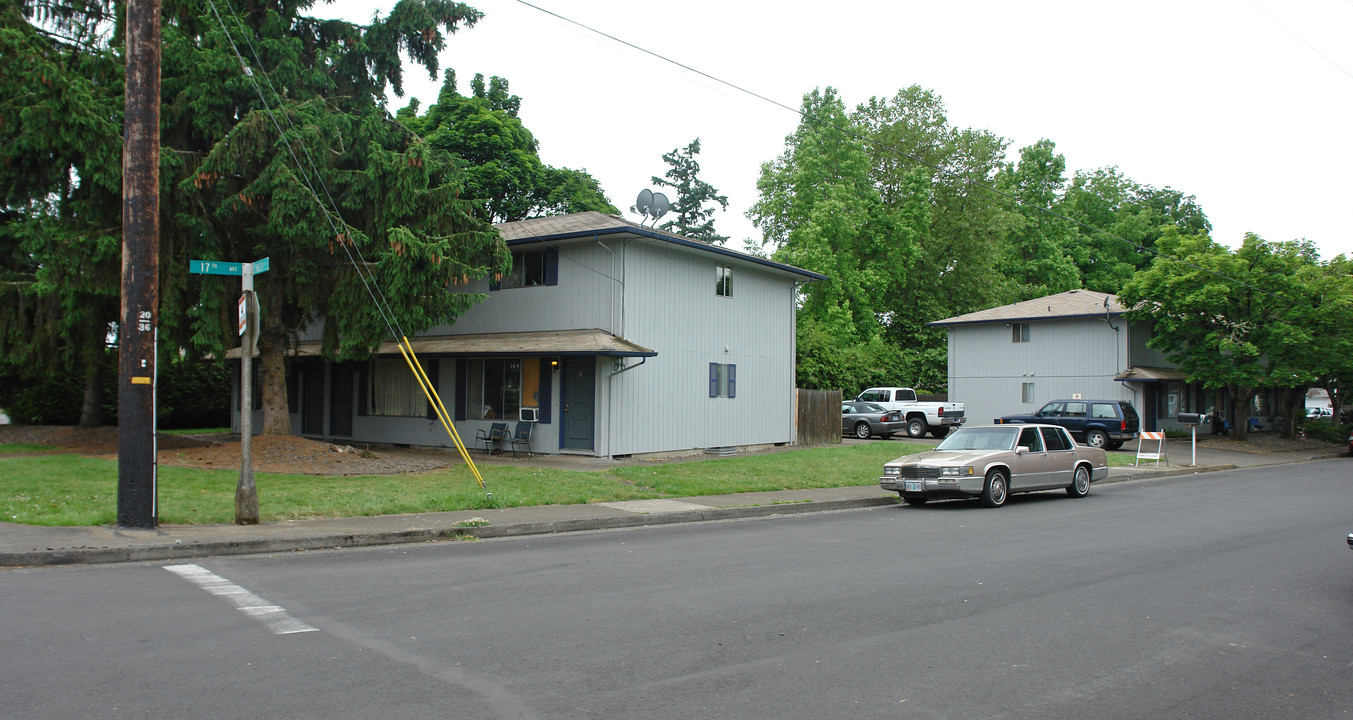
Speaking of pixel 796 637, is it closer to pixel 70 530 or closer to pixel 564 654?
pixel 564 654

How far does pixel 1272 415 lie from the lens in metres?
47.9

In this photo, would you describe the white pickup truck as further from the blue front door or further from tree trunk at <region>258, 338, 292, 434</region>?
tree trunk at <region>258, 338, 292, 434</region>

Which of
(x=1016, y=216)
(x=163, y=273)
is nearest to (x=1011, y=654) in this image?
(x=163, y=273)

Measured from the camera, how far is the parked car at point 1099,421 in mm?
31688

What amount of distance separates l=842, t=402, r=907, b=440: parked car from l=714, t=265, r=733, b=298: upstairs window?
1236 cm

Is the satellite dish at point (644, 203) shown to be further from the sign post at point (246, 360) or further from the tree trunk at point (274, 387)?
the sign post at point (246, 360)

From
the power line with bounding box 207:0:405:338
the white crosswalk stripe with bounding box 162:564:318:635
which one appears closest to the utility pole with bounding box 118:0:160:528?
the white crosswalk stripe with bounding box 162:564:318:635

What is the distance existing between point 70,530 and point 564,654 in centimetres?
751

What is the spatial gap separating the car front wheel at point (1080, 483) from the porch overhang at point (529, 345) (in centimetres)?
931

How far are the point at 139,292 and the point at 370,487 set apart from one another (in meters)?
5.71

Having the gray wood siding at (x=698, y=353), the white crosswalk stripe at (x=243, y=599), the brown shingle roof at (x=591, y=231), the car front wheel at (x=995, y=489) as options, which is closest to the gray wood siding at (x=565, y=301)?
the gray wood siding at (x=698, y=353)

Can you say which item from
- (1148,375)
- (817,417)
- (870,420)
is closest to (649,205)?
(817,417)

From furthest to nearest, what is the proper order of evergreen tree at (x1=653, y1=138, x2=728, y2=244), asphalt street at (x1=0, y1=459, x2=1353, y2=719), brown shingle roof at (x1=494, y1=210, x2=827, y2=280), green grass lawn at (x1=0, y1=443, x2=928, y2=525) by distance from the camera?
evergreen tree at (x1=653, y1=138, x2=728, y2=244) < brown shingle roof at (x1=494, y1=210, x2=827, y2=280) < green grass lawn at (x1=0, y1=443, x2=928, y2=525) < asphalt street at (x1=0, y1=459, x2=1353, y2=719)

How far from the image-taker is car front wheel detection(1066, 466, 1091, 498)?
58.7ft
